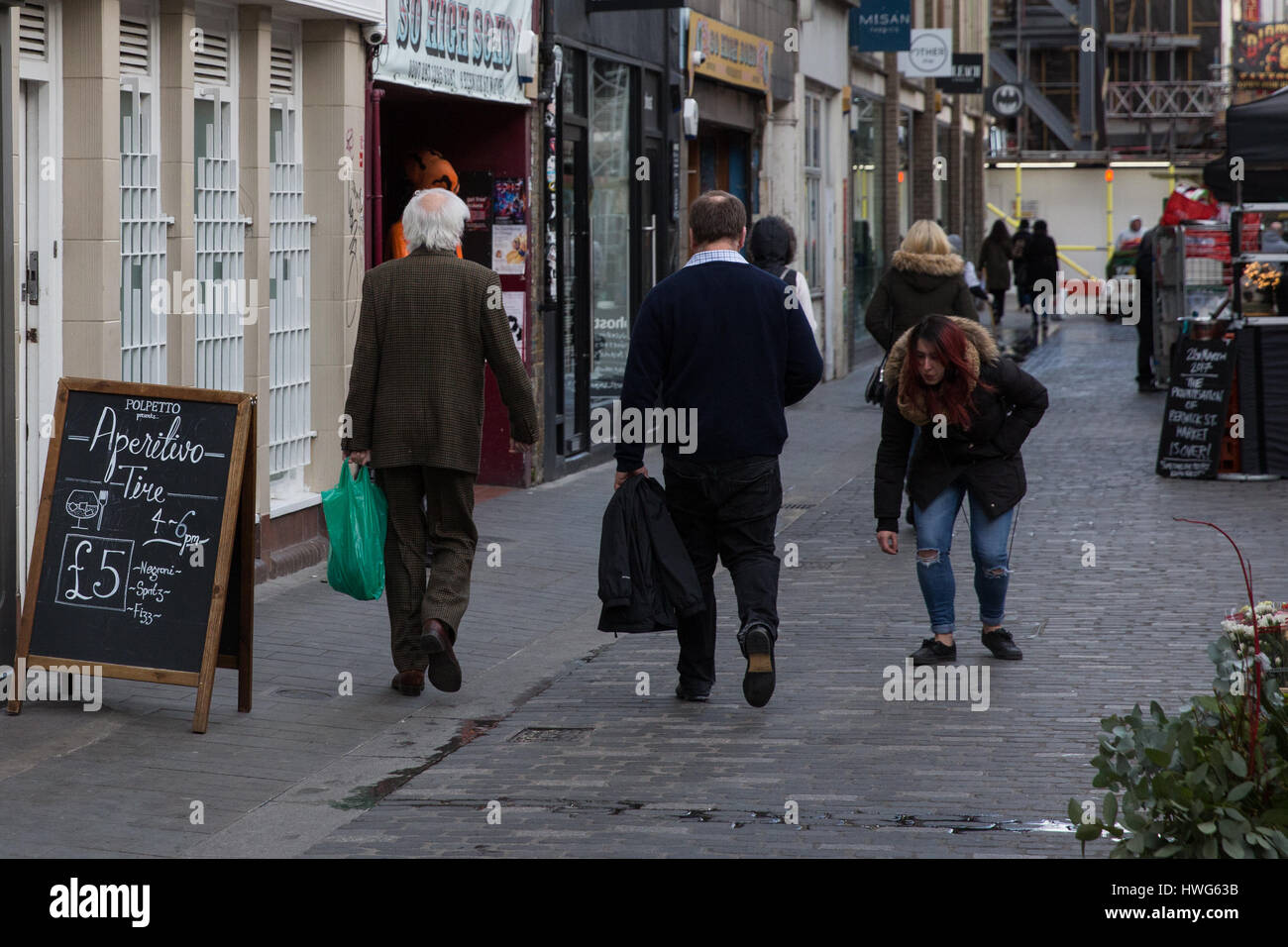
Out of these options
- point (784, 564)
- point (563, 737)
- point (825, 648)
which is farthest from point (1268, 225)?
point (563, 737)

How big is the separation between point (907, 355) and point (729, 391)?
98 centimetres

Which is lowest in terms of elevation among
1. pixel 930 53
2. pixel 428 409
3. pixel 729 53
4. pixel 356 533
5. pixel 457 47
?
pixel 356 533

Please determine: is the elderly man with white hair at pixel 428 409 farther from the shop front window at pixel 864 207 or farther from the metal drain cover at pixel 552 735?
the shop front window at pixel 864 207

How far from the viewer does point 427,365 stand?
714cm

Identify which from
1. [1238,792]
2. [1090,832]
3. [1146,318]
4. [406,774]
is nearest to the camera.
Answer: [1238,792]

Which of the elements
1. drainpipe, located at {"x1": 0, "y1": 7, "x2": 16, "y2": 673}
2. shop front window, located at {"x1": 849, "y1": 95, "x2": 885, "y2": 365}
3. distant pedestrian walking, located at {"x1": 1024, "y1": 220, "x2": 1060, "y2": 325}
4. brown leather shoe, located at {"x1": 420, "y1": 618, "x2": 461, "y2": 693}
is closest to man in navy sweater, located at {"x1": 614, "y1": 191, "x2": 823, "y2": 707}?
brown leather shoe, located at {"x1": 420, "y1": 618, "x2": 461, "y2": 693}

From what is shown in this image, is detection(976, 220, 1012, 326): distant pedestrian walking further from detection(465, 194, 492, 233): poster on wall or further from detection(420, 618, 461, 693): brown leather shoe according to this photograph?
detection(420, 618, 461, 693): brown leather shoe

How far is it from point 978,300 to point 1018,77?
30102 mm

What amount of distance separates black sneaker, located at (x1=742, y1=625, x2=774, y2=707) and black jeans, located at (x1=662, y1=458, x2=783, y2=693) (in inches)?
1.4

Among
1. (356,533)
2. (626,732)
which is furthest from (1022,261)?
(626,732)

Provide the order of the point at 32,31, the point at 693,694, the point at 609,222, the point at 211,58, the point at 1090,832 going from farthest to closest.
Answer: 1. the point at 609,222
2. the point at 211,58
3. the point at 32,31
4. the point at 693,694
5. the point at 1090,832

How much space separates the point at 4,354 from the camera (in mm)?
7004

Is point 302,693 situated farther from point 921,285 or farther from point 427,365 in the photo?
point 921,285
